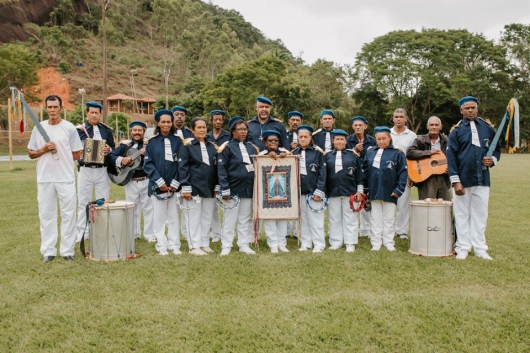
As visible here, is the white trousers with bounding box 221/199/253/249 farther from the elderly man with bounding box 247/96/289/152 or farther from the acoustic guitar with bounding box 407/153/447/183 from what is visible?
the acoustic guitar with bounding box 407/153/447/183

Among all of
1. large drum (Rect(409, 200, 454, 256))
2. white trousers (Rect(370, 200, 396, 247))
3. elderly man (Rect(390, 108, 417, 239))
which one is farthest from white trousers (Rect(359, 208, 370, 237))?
large drum (Rect(409, 200, 454, 256))

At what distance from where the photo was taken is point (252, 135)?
7.78m

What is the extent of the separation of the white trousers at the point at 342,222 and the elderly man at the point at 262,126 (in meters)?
1.39

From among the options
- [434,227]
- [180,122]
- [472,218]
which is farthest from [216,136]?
[472,218]

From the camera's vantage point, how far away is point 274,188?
23.5 ft

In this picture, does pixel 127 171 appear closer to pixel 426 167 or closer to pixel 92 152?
pixel 92 152

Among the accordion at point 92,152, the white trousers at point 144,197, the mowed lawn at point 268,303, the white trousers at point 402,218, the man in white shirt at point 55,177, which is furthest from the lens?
the white trousers at point 402,218

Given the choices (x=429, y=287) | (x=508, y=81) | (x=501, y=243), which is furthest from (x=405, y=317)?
(x=508, y=81)

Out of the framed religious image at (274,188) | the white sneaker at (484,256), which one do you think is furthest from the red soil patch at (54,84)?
the white sneaker at (484,256)

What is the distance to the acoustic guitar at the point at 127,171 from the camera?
7.81 metres

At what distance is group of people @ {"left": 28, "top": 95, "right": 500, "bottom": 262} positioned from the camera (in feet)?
21.7

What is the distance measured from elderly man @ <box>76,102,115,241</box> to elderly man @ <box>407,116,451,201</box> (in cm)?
544

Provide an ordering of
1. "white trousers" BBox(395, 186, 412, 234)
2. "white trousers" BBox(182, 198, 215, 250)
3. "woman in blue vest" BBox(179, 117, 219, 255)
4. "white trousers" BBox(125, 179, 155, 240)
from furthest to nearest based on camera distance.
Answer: "white trousers" BBox(395, 186, 412, 234), "white trousers" BBox(125, 179, 155, 240), "white trousers" BBox(182, 198, 215, 250), "woman in blue vest" BBox(179, 117, 219, 255)

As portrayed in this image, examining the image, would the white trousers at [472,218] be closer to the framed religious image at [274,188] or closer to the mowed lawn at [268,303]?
the mowed lawn at [268,303]
